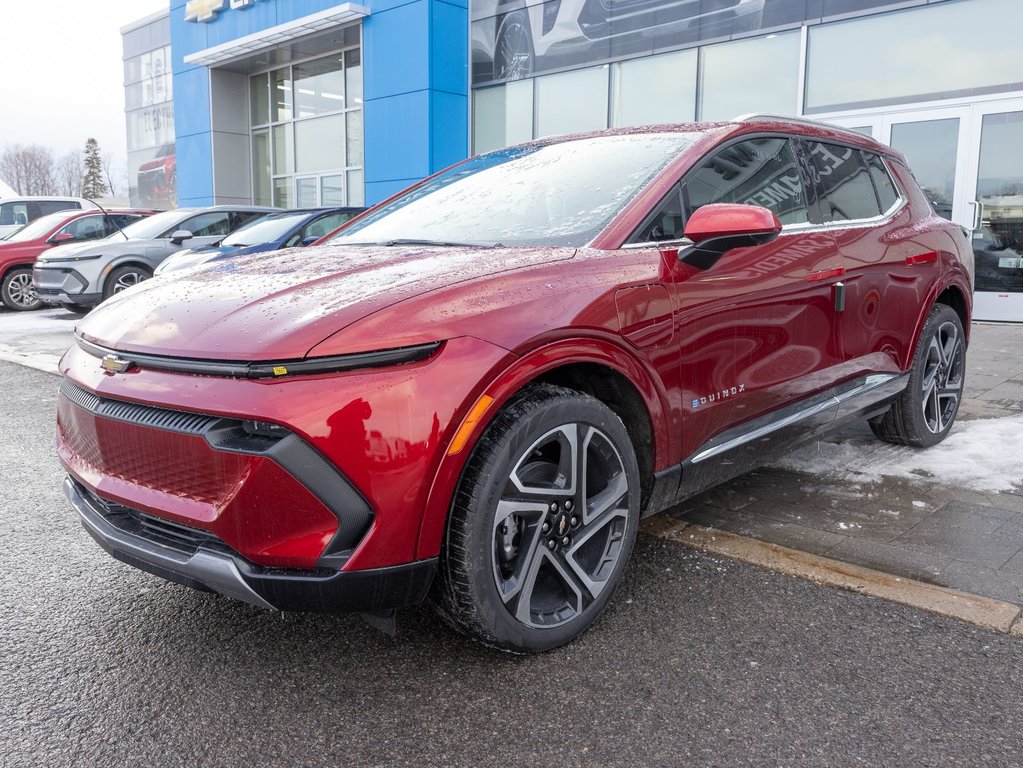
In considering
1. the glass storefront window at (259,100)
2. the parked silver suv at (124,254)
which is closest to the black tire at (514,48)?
the parked silver suv at (124,254)

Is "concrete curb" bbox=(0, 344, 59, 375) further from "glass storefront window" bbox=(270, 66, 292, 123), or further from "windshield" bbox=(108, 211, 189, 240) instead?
"glass storefront window" bbox=(270, 66, 292, 123)

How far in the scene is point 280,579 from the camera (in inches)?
79.7

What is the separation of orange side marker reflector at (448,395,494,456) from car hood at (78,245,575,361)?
1.08 feet

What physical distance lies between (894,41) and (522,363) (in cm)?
1031

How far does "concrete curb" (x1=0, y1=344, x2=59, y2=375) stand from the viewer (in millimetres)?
7480

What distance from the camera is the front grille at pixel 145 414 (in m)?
2.05

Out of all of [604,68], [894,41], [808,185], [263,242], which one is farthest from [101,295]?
[894,41]

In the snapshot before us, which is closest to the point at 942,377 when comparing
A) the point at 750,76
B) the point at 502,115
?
the point at 750,76

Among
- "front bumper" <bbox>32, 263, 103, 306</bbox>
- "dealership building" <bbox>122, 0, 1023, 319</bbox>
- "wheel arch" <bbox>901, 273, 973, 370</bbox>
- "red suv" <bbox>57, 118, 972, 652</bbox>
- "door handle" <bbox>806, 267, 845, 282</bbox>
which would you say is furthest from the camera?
"front bumper" <bbox>32, 263, 103, 306</bbox>

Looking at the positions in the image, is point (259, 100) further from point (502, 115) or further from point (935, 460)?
point (935, 460)

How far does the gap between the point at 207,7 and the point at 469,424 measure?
67.8 feet

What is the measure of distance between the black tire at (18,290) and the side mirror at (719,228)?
12401 mm

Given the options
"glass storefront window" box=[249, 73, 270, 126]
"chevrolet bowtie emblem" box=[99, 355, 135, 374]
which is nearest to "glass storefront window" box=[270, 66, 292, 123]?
"glass storefront window" box=[249, 73, 270, 126]

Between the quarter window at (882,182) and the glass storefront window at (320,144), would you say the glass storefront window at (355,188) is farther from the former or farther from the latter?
the quarter window at (882,182)
